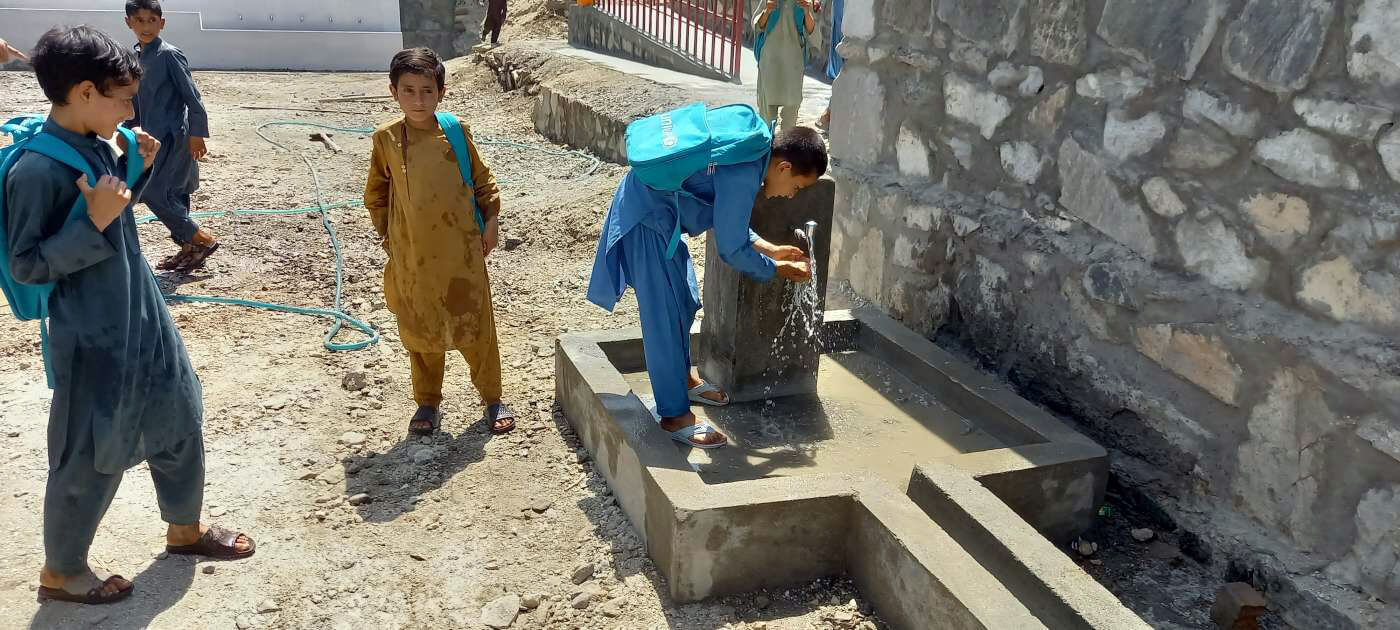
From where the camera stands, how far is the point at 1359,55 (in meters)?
2.42

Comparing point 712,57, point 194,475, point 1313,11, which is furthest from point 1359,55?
point 712,57

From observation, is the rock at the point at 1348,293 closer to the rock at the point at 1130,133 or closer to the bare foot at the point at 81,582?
the rock at the point at 1130,133

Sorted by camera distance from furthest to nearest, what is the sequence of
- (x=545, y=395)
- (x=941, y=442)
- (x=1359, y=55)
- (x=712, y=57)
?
(x=712, y=57) → (x=545, y=395) → (x=941, y=442) → (x=1359, y=55)

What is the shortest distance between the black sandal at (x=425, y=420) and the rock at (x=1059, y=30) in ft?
8.34

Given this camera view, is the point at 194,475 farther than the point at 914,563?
Yes

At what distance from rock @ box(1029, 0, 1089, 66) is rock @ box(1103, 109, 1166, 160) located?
0.26 metres

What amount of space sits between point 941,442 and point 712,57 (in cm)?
667

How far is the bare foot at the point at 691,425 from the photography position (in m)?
3.30

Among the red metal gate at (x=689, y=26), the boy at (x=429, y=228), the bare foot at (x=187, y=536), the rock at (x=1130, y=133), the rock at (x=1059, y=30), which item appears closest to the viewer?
the bare foot at (x=187, y=536)

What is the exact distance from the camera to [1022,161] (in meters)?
3.60

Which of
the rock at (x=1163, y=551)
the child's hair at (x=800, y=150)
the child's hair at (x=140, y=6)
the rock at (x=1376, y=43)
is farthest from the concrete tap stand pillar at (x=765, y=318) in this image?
the child's hair at (x=140, y=6)

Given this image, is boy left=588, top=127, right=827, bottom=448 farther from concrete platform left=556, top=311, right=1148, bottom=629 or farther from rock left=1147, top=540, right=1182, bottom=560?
rock left=1147, top=540, right=1182, bottom=560

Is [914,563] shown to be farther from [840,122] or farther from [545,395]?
[840,122]

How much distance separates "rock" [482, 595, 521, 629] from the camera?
275 cm
